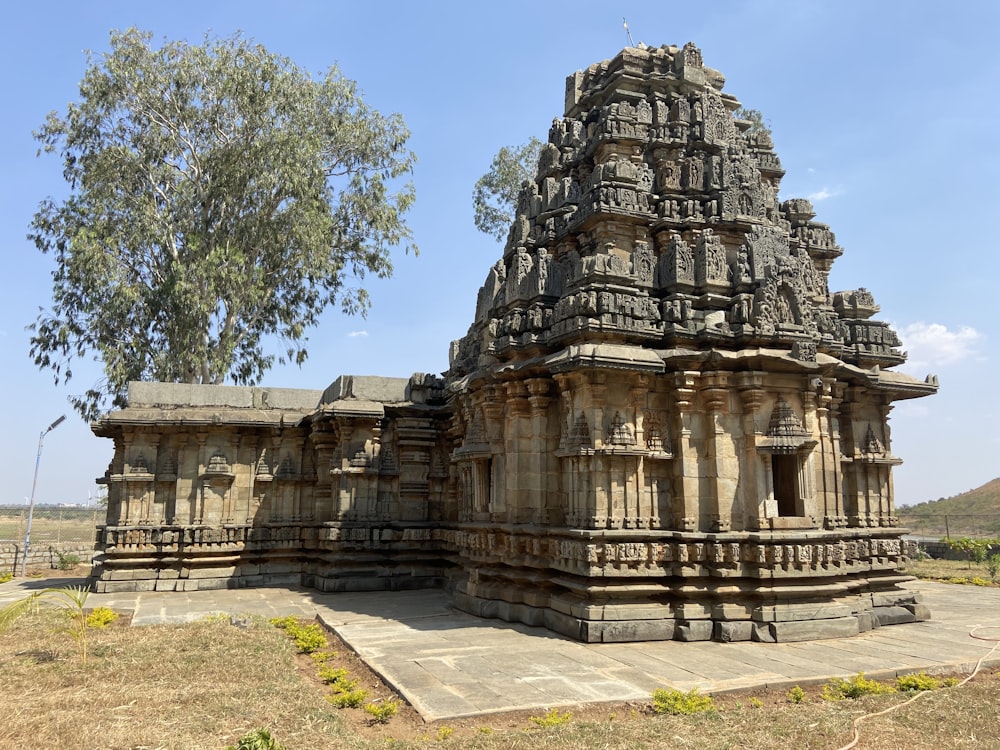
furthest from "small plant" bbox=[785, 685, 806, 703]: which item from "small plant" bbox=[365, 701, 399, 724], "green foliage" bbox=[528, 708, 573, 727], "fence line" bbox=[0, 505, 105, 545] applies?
"fence line" bbox=[0, 505, 105, 545]

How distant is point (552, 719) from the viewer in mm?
6406

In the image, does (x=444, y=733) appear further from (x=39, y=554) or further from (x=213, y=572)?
(x=39, y=554)

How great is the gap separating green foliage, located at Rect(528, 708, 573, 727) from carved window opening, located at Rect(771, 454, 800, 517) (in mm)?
6079

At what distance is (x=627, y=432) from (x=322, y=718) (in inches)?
236

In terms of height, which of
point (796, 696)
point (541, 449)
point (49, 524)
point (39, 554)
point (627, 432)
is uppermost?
point (627, 432)

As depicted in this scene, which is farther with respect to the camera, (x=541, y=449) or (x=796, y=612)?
(x=541, y=449)

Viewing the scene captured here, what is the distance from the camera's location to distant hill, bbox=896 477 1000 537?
44353 mm

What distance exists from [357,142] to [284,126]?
2685mm

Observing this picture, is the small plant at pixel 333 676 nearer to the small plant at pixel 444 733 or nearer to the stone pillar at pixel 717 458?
the small plant at pixel 444 733

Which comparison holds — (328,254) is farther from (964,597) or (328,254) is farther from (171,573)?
(964,597)

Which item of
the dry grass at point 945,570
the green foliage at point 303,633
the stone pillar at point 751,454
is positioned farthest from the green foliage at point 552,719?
the dry grass at point 945,570

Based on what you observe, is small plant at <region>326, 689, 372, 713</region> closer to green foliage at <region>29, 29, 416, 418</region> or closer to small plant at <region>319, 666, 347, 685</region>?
small plant at <region>319, 666, 347, 685</region>

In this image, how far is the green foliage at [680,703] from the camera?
671cm

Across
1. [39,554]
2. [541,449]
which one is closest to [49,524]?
[39,554]
